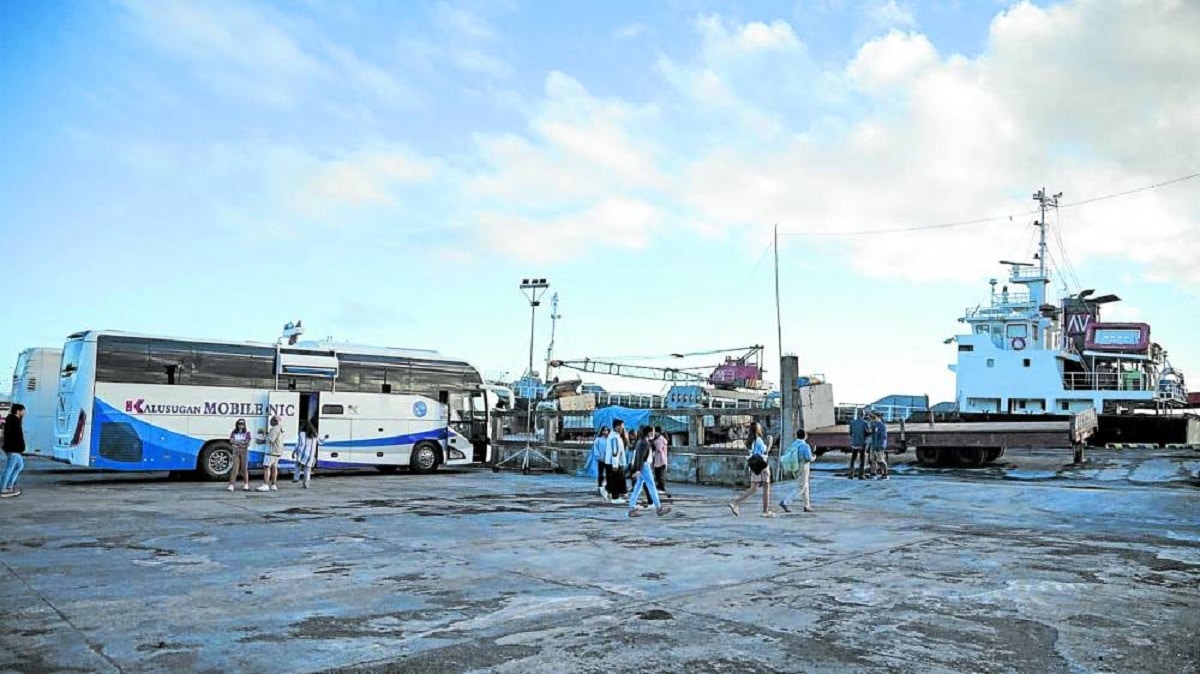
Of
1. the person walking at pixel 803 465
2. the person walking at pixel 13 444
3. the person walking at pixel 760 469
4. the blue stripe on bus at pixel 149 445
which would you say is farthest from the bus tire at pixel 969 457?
the person walking at pixel 13 444

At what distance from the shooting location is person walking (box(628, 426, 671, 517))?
43.5 ft

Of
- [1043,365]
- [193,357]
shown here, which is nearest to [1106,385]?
[1043,365]

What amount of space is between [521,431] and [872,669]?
3070 centimetres

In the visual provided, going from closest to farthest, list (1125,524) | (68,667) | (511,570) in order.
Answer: (68,667) → (511,570) → (1125,524)

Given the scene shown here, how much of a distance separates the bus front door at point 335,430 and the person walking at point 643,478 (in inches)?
410

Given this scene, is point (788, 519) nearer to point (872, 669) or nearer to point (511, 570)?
point (511, 570)

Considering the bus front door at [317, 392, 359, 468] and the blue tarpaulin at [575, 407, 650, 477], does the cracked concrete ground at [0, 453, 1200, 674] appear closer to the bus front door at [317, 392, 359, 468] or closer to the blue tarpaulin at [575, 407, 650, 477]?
the bus front door at [317, 392, 359, 468]

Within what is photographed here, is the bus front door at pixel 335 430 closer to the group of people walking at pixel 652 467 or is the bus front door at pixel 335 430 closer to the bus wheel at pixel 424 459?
the bus wheel at pixel 424 459

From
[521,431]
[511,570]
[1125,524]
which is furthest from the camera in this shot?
[521,431]

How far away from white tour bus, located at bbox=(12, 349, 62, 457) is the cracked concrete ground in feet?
30.3

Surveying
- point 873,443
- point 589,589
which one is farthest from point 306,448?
point 589,589

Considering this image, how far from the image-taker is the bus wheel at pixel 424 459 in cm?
2331

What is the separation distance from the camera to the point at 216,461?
1981 cm

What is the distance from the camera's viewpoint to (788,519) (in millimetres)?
12852
